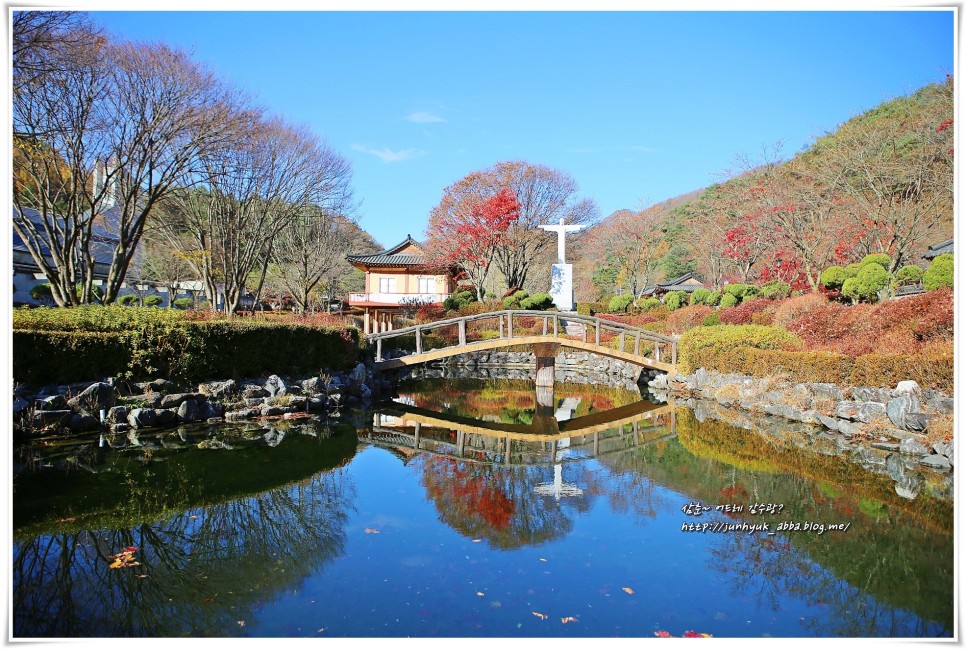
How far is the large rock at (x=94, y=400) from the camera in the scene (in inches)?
338

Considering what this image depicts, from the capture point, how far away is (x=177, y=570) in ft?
14.3

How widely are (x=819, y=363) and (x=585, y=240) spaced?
26.4 meters

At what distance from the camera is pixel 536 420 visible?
38.6 feet

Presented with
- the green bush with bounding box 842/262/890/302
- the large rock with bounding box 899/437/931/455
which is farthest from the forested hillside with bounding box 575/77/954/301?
the large rock with bounding box 899/437/931/455

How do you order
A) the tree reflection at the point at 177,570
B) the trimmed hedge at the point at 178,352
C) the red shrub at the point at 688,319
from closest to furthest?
1. the tree reflection at the point at 177,570
2. the trimmed hedge at the point at 178,352
3. the red shrub at the point at 688,319

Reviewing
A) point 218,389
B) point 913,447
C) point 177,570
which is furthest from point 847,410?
point 218,389

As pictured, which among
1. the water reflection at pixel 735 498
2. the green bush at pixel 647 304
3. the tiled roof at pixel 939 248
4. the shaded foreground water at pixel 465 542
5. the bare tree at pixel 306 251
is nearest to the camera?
the shaded foreground water at pixel 465 542

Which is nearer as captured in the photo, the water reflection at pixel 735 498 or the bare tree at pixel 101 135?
the water reflection at pixel 735 498

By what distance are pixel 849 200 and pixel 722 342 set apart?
29.7 ft

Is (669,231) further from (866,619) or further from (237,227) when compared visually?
(866,619)

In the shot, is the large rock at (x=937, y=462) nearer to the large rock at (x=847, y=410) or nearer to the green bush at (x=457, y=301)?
the large rock at (x=847, y=410)

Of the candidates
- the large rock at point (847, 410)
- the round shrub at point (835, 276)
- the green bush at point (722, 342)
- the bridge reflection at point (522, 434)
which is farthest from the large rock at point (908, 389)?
the round shrub at point (835, 276)

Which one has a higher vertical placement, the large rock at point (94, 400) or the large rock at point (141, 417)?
the large rock at point (94, 400)

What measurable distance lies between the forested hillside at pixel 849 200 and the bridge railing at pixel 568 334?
560 cm
